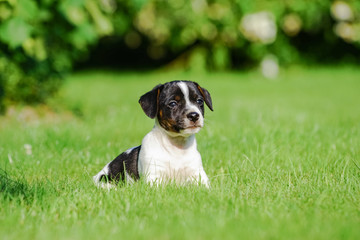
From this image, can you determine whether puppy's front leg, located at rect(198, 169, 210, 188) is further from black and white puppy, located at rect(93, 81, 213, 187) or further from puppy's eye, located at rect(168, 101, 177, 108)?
puppy's eye, located at rect(168, 101, 177, 108)

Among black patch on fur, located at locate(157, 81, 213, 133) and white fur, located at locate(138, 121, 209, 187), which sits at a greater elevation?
black patch on fur, located at locate(157, 81, 213, 133)

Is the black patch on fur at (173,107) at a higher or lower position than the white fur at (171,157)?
higher

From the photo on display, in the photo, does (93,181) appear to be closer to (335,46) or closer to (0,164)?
(0,164)

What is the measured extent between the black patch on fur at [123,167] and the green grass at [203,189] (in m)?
0.25

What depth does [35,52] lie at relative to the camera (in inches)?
303

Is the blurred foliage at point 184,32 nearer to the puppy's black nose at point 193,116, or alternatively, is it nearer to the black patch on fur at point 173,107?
the black patch on fur at point 173,107

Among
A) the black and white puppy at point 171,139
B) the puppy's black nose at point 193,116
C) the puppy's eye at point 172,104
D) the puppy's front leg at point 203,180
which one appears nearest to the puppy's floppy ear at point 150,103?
the black and white puppy at point 171,139

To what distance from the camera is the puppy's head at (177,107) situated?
13.3 ft

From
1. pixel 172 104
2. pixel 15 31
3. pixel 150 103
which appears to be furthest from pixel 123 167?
pixel 15 31

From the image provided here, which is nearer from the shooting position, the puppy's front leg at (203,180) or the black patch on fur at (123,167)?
the puppy's front leg at (203,180)

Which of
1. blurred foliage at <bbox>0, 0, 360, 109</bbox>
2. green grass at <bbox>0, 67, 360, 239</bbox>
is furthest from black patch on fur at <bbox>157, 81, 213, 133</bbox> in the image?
blurred foliage at <bbox>0, 0, 360, 109</bbox>

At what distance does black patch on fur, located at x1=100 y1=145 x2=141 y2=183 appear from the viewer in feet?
14.3

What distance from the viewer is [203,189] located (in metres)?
3.84

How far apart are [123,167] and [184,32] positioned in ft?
41.9
